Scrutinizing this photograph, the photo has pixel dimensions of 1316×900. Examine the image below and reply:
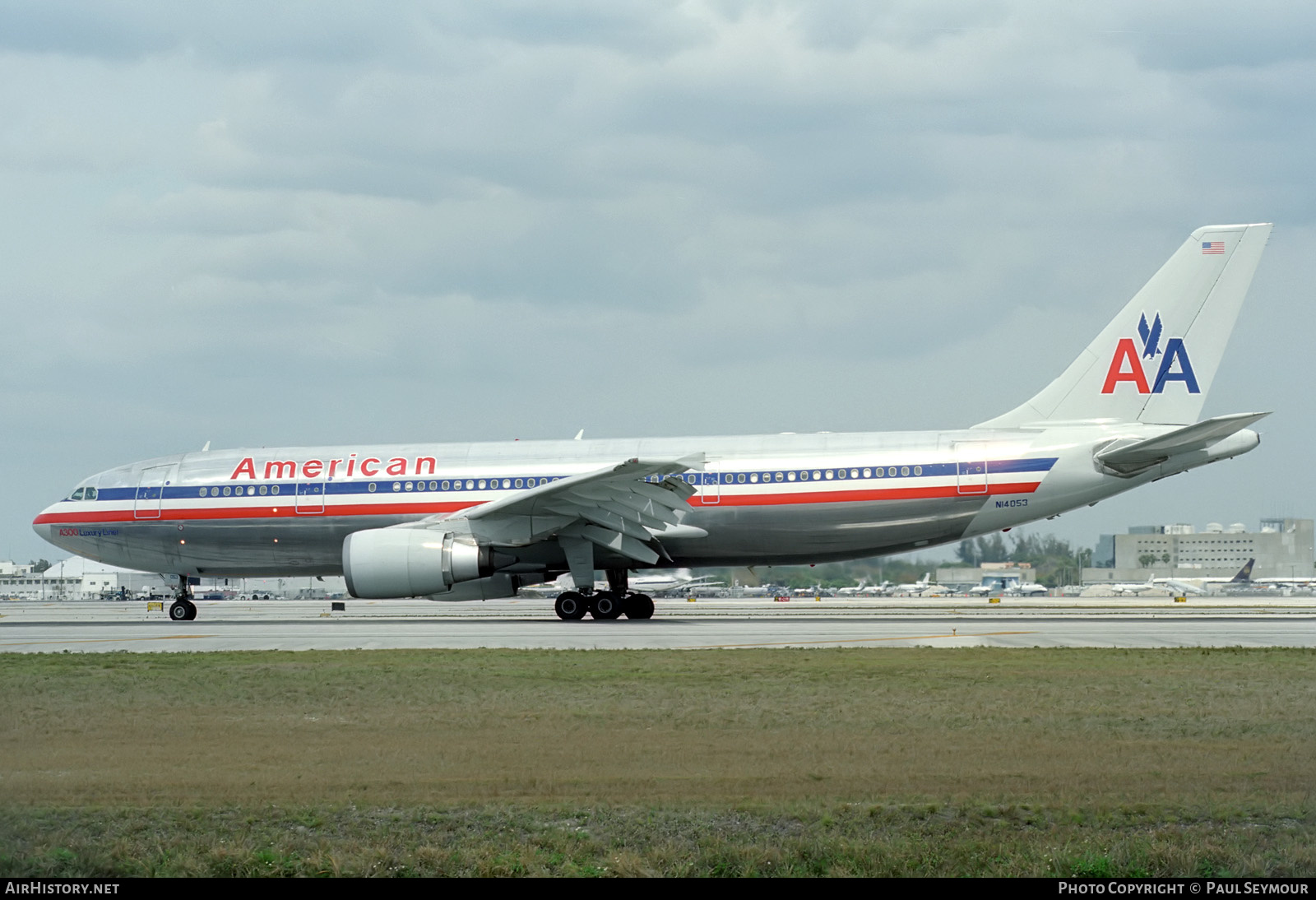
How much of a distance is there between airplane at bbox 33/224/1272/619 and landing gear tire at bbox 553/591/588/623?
4 centimetres

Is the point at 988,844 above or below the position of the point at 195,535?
below

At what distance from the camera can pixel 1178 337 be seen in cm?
2622

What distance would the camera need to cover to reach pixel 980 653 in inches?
633

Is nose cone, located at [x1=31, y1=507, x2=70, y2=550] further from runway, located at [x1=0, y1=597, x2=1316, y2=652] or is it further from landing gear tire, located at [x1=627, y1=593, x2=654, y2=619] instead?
landing gear tire, located at [x1=627, y1=593, x2=654, y2=619]

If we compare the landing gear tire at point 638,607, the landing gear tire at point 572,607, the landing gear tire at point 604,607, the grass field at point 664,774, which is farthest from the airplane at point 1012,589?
the grass field at point 664,774

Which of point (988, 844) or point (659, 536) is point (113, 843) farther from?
point (659, 536)

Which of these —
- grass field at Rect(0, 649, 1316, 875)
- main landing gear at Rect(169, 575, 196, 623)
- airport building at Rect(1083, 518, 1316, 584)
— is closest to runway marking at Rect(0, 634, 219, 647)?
main landing gear at Rect(169, 575, 196, 623)

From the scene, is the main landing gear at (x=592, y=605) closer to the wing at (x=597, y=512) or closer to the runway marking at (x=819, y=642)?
the wing at (x=597, y=512)

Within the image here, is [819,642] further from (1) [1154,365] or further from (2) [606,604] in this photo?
(1) [1154,365]

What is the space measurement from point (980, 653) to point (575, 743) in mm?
8729

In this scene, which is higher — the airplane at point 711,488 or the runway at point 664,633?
the airplane at point 711,488

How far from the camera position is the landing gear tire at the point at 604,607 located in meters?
26.0

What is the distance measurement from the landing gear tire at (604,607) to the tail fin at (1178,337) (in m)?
10.7
